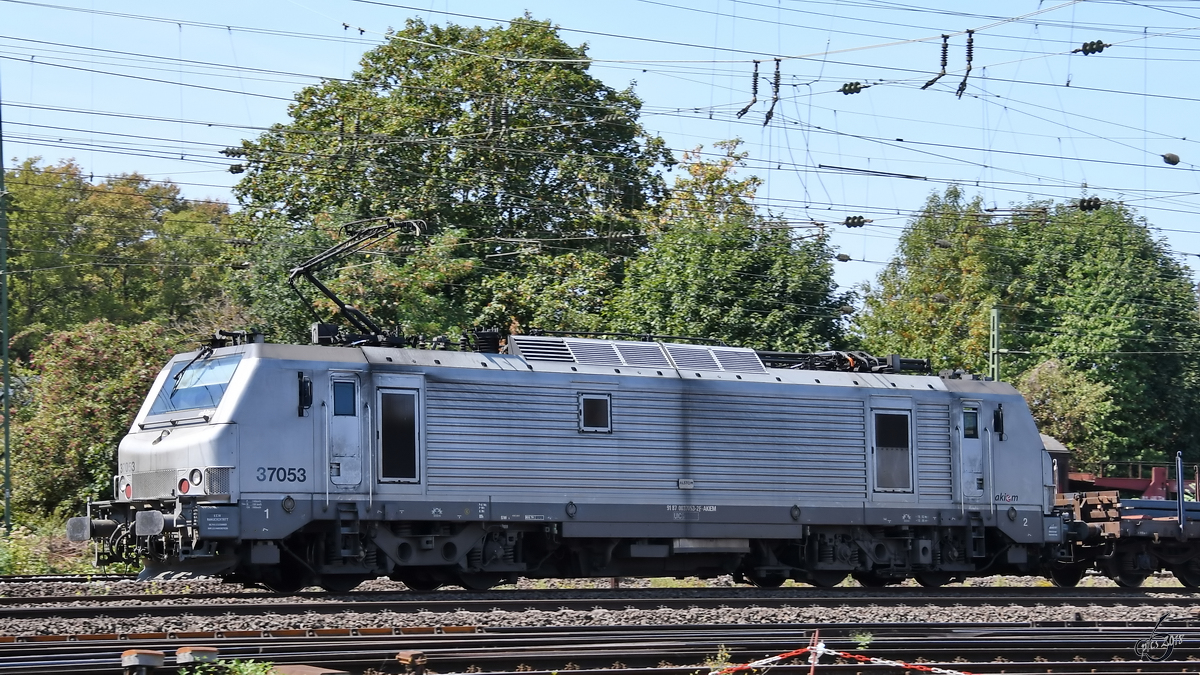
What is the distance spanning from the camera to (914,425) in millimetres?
20953

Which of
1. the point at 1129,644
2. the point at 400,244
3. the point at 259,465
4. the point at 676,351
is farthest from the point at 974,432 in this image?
the point at 400,244

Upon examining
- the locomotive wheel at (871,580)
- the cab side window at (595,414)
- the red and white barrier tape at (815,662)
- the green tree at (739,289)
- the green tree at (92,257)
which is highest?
the green tree at (92,257)

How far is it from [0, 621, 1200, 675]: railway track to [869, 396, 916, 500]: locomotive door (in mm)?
6181

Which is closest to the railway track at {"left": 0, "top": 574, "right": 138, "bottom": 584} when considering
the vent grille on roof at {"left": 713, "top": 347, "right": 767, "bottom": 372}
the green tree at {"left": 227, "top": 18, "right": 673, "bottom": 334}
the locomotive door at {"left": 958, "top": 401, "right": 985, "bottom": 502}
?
the vent grille on roof at {"left": 713, "top": 347, "right": 767, "bottom": 372}

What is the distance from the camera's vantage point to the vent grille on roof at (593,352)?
18828mm

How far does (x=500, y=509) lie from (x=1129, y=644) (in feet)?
25.8

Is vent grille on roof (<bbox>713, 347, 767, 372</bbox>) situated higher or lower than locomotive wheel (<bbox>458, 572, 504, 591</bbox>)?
higher

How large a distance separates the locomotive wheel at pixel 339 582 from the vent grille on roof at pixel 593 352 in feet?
13.9

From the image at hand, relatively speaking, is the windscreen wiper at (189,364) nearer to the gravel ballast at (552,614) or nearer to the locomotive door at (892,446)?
the gravel ballast at (552,614)

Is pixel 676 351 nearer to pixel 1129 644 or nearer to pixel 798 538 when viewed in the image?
pixel 798 538

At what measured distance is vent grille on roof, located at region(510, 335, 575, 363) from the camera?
60.9 feet

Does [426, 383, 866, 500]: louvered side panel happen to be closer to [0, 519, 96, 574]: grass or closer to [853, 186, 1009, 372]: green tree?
[0, 519, 96, 574]: grass

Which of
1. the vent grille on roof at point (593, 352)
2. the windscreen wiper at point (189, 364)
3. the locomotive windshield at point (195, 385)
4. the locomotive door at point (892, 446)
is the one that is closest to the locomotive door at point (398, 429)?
the locomotive windshield at point (195, 385)

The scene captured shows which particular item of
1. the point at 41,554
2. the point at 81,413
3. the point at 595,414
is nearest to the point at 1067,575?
the point at 595,414
